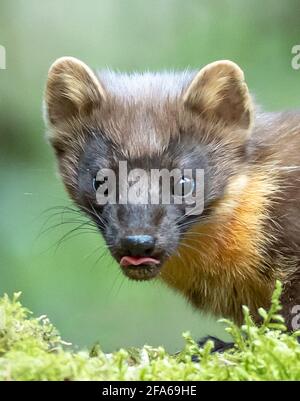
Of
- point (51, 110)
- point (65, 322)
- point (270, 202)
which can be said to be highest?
point (51, 110)

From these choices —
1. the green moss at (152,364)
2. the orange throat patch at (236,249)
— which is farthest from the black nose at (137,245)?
the orange throat patch at (236,249)

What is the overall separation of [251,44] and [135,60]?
844 millimetres

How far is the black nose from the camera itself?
314 cm

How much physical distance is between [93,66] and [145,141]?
3266mm

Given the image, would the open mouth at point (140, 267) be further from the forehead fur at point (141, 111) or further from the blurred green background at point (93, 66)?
the blurred green background at point (93, 66)

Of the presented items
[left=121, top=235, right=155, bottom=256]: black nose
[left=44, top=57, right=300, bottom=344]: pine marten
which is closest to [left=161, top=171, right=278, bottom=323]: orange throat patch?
[left=44, top=57, right=300, bottom=344]: pine marten

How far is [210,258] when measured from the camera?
12.8ft

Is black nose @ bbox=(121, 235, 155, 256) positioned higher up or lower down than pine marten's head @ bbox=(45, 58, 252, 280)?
lower down

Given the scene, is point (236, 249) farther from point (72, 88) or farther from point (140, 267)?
point (72, 88)

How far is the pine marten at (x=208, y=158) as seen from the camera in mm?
3584

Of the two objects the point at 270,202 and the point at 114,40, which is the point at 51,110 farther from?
the point at 114,40

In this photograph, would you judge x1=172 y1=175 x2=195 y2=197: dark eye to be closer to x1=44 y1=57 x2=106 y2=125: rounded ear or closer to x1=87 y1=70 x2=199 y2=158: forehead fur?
A: x1=87 y1=70 x2=199 y2=158: forehead fur
